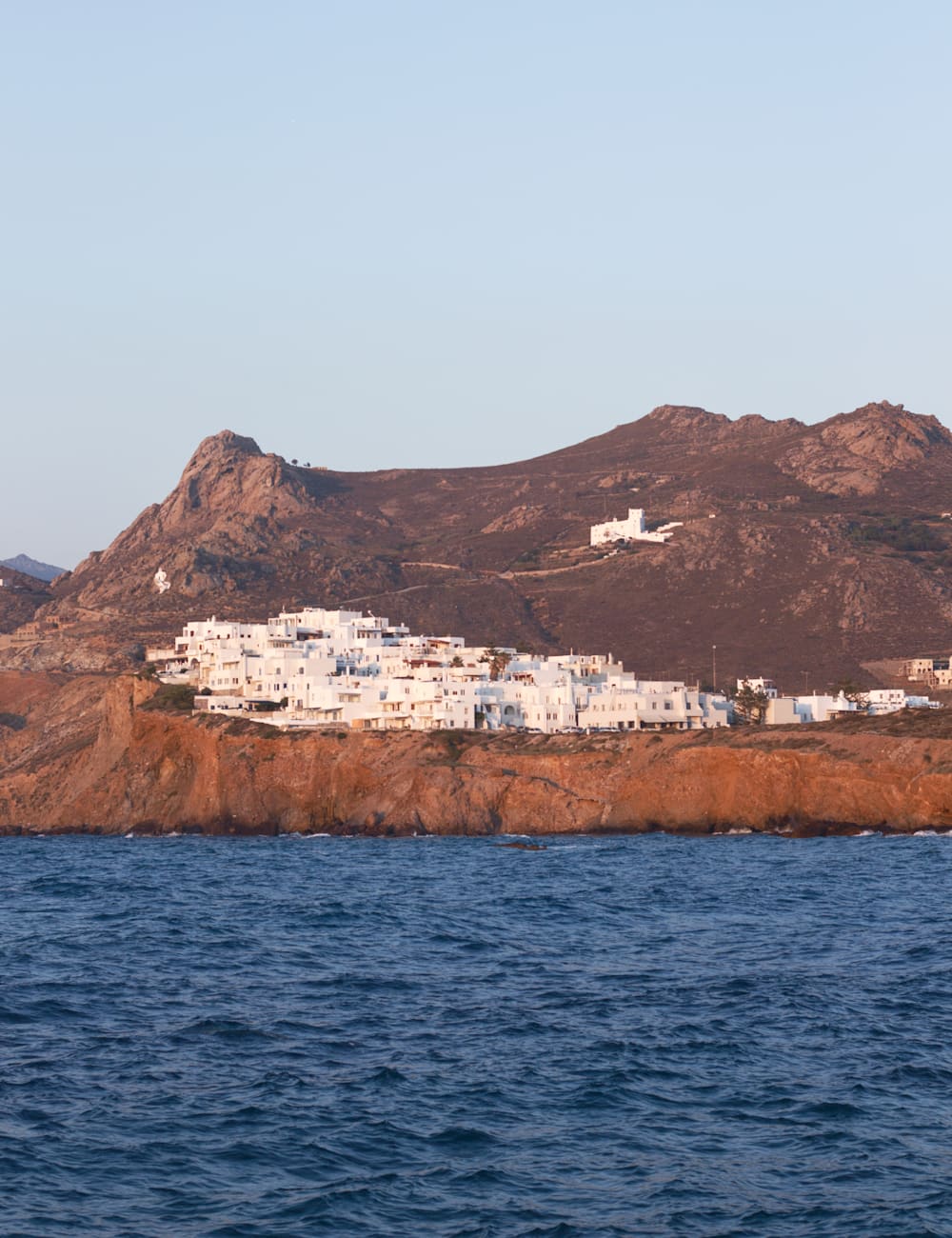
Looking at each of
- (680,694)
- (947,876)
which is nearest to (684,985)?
(947,876)

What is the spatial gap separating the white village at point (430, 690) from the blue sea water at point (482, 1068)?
6633 cm

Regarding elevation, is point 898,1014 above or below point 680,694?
below

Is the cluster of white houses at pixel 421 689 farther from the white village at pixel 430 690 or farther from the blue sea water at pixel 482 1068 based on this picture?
the blue sea water at pixel 482 1068

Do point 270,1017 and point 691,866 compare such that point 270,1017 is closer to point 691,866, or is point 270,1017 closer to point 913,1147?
point 913,1147

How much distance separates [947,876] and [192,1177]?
50.6 meters

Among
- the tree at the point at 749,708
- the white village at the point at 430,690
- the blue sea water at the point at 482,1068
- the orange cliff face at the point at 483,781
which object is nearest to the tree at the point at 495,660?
the white village at the point at 430,690

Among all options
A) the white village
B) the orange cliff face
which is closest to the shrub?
the white village

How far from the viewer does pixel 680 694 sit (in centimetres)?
13412

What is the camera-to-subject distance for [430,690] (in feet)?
422

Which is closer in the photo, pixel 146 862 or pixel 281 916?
pixel 281 916

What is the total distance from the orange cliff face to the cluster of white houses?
894 cm

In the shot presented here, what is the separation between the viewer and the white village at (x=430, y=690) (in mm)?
129750

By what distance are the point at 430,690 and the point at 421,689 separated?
2.61 ft

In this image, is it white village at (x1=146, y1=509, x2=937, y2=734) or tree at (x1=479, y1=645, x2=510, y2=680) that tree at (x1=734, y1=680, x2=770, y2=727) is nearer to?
white village at (x1=146, y1=509, x2=937, y2=734)
